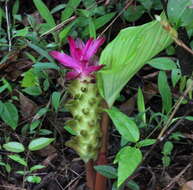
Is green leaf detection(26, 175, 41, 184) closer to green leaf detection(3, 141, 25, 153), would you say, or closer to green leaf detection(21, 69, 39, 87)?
green leaf detection(3, 141, 25, 153)

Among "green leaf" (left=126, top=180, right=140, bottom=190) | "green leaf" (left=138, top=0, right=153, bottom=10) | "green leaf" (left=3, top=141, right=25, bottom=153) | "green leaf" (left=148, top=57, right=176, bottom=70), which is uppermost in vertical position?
"green leaf" (left=138, top=0, right=153, bottom=10)

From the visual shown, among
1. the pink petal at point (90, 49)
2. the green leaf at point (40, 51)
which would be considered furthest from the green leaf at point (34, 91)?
the pink petal at point (90, 49)

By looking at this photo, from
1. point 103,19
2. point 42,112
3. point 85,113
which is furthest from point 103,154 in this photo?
point 103,19

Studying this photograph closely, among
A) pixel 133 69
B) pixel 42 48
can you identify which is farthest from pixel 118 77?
pixel 42 48

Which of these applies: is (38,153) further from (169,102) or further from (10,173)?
(169,102)

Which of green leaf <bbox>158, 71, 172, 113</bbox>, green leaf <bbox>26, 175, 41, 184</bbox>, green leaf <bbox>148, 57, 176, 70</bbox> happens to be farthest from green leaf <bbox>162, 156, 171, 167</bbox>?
green leaf <bbox>26, 175, 41, 184</bbox>

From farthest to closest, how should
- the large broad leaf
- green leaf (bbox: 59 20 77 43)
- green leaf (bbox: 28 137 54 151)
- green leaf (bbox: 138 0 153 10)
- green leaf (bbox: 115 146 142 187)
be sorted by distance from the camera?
green leaf (bbox: 138 0 153 10), green leaf (bbox: 59 20 77 43), green leaf (bbox: 28 137 54 151), the large broad leaf, green leaf (bbox: 115 146 142 187)

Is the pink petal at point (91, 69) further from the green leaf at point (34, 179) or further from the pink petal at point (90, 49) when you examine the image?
the green leaf at point (34, 179)
